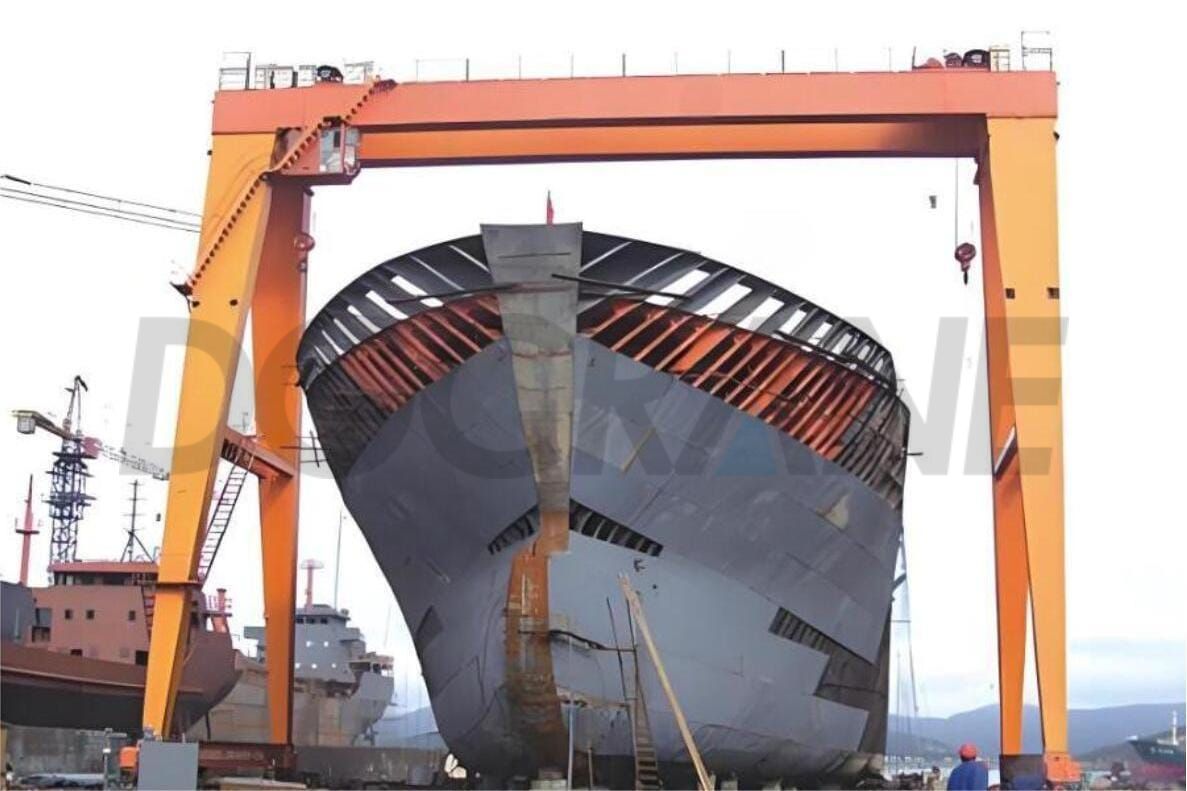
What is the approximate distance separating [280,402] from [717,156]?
9422 millimetres

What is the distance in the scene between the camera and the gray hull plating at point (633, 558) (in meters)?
18.3

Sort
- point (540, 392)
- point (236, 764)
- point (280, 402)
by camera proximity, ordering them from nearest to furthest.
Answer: point (540, 392) → point (236, 764) → point (280, 402)

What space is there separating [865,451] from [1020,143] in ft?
18.0

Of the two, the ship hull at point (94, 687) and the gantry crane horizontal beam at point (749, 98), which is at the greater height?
the gantry crane horizontal beam at point (749, 98)

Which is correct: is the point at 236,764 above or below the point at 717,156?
below

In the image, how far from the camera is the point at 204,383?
70.0 feet

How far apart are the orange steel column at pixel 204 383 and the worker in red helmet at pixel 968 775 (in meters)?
14.0

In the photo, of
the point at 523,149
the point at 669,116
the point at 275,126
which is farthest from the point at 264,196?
the point at 669,116

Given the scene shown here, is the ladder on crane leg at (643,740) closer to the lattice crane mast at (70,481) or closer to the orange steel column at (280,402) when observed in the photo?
the orange steel column at (280,402)

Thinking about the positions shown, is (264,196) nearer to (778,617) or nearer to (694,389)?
(694,389)

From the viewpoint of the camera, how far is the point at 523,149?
75.5 feet

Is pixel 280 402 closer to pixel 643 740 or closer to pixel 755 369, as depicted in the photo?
pixel 755 369

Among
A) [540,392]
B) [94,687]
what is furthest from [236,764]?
[94,687]

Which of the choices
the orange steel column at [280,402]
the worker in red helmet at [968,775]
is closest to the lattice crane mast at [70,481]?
the orange steel column at [280,402]
